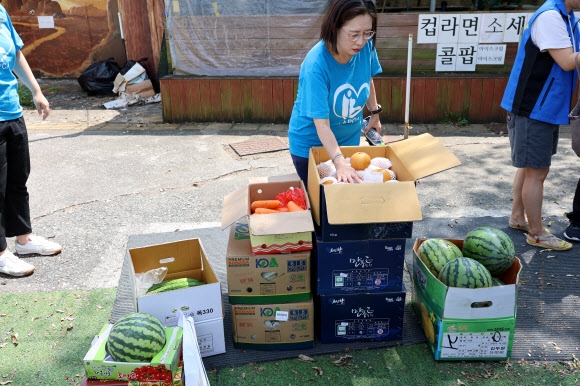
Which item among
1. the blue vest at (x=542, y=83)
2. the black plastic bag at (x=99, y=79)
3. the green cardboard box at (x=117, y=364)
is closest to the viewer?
the green cardboard box at (x=117, y=364)

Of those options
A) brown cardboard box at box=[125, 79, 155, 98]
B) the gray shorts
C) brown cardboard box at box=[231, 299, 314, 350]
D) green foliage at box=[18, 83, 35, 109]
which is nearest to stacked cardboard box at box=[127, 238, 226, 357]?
brown cardboard box at box=[231, 299, 314, 350]

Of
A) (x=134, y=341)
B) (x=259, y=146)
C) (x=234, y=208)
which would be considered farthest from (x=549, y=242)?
(x=259, y=146)

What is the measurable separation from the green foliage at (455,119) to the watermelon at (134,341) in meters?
6.09

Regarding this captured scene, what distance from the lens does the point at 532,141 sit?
3.63 m

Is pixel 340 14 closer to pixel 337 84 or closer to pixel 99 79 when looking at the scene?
pixel 337 84

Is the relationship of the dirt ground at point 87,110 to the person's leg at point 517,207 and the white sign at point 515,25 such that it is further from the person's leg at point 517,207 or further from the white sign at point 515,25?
the person's leg at point 517,207

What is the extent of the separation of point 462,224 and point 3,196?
3.64m

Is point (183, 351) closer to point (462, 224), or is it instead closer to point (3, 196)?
point (3, 196)

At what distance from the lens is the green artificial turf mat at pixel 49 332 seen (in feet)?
9.40

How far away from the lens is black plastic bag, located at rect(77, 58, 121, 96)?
9.65 metres

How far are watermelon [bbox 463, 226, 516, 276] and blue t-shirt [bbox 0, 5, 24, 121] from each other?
3.20m

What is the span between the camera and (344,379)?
2787 millimetres

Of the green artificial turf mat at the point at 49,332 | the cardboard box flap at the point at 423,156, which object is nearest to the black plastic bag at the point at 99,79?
the green artificial turf mat at the point at 49,332

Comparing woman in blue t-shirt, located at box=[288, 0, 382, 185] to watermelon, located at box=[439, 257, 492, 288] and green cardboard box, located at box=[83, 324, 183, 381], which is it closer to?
watermelon, located at box=[439, 257, 492, 288]
